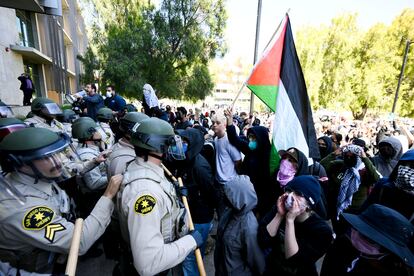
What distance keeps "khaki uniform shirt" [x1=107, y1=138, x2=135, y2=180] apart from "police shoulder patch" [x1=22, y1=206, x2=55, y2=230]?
885mm

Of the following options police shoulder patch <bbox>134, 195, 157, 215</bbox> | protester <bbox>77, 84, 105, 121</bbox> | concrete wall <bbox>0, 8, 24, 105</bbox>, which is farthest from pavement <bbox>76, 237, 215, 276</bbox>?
concrete wall <bbox>0, 8, 24, 105</bbox>

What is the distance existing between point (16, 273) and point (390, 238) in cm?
249

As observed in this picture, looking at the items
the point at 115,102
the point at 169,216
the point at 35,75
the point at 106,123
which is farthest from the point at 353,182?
the point at 35,75

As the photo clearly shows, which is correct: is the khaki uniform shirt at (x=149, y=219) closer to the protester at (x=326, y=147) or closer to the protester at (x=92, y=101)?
the protester at (x=326, y=147)

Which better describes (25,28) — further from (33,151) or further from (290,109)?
(290,109)

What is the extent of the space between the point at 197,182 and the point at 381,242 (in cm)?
202

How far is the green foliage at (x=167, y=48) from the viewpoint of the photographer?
16.2 meters

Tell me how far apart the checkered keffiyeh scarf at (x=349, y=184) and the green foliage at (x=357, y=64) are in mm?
22542

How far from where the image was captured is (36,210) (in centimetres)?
155

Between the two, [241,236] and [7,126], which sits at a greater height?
[7,126]

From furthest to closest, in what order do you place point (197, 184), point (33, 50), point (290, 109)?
point (33, 50), point (290, 109), point (197, 184)

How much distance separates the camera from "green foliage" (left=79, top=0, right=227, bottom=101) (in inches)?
637

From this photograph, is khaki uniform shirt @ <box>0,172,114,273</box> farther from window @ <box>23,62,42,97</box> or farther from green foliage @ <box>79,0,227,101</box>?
window @ <box>23,62,42,97</box>

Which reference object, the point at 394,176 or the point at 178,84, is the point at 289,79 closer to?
the point at 394,176
